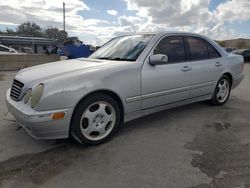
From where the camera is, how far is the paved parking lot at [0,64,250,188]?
224cm

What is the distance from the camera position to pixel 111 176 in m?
2.32

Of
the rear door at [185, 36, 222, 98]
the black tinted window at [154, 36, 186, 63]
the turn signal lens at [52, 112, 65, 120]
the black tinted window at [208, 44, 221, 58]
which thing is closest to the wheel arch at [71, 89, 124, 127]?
the turn signal lens at [52, 112, 65, 120]

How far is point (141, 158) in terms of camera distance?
2666 mm

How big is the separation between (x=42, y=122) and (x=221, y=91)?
3.92m

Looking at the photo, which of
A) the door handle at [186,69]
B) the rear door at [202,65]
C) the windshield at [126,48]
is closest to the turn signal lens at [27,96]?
the windshield at [126,48]

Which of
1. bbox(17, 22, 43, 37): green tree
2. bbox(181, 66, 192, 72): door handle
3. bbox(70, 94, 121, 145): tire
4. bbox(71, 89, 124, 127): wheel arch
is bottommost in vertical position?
bbox(70, 94, 121, 145): tire

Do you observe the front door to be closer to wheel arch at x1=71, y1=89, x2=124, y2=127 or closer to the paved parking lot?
wheel arch at x1=71, y1=89, x2=124, y2=127

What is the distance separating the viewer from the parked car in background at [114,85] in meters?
2.58

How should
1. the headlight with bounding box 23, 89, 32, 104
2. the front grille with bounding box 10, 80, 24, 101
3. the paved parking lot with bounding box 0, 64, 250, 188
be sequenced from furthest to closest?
the front grille with bounding box 10, 80, 24, 101, the headlight with bounding box 23, 89, 32, 104, the paved parking lot with bounding box 0, 64, 250, 188

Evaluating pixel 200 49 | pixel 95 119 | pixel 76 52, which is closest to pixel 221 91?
pixel 200 49

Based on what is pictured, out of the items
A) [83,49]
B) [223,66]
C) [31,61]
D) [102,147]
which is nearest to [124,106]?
[102,147]

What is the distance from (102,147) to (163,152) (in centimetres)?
82

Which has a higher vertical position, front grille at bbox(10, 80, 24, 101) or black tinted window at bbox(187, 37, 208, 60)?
black tinted window at bbox(187, 37, 208, 60)

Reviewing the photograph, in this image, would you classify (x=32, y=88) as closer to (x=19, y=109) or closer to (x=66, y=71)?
(x=19, y=109)
